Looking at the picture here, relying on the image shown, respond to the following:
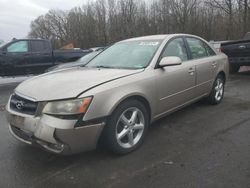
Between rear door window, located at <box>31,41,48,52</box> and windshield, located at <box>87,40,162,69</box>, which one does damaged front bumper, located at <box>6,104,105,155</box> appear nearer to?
windshield, located at <box>87,40,162,69</box>

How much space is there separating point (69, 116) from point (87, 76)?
798 millimetres

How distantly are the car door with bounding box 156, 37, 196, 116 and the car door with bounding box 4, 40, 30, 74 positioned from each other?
7249mm

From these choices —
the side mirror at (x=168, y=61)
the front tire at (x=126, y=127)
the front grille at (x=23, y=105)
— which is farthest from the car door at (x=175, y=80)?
the front grille at (x=23, y=105)

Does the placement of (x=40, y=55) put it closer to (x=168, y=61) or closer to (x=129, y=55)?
(x=129, y=55)

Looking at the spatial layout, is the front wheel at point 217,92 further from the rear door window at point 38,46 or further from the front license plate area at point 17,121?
the rear door window at point 38,46

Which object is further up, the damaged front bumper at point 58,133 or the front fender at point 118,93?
the front fender at point 118,93

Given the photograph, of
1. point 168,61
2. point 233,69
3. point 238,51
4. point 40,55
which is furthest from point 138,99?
point 233,69

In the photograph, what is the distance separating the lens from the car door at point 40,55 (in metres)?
11.1

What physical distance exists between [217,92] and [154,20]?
4161 cm

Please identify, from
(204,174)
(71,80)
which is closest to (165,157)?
(204,174)

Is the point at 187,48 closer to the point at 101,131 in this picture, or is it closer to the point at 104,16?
the point at 101,131

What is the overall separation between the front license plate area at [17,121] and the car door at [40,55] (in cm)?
773

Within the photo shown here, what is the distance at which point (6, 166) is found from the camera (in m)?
3.63

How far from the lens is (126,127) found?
12.5 ft
